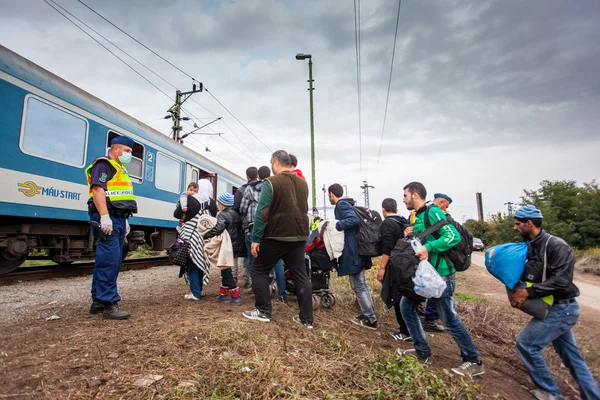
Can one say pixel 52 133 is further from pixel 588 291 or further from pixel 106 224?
pixel 588 291

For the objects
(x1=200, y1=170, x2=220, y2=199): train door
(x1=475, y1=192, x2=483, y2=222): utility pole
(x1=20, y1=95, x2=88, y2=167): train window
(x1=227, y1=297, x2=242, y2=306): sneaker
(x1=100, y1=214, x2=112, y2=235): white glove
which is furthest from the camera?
(x1=475, y1=192, x2=483, y2=222): utility pole

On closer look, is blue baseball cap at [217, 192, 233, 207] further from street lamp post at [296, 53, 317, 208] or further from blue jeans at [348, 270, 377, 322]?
street lamp post at [296, 53, 317, 208]

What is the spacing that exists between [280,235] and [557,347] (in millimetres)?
2601

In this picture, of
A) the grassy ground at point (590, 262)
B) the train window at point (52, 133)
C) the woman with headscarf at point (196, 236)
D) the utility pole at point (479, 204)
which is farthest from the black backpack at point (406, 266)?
the utility pole at point (479, 204)

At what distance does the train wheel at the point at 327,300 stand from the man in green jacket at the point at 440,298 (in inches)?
65.2

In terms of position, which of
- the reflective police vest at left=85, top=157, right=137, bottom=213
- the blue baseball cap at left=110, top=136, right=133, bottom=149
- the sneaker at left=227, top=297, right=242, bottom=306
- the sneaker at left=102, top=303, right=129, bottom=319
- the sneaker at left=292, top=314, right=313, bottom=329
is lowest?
the sneaker at left=292, top=314, right=313, bottom=329

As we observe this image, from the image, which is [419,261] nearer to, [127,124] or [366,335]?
[366,335]

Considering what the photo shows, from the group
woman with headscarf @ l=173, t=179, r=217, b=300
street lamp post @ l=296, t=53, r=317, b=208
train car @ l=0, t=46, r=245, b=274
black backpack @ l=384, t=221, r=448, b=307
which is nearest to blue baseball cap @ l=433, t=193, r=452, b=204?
black backpack @ l=384, t=221, r=448, b=307

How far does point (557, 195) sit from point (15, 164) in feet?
76.0

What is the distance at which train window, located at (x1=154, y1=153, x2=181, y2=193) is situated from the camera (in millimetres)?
9008

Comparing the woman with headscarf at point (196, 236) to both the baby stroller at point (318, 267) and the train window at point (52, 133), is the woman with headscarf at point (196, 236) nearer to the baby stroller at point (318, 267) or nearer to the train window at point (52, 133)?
the baby stroller at point (318, 267)

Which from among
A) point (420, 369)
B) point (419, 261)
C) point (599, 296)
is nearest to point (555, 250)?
point (419, 261)

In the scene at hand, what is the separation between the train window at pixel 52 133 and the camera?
5.51 meters

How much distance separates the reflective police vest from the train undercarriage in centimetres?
162
